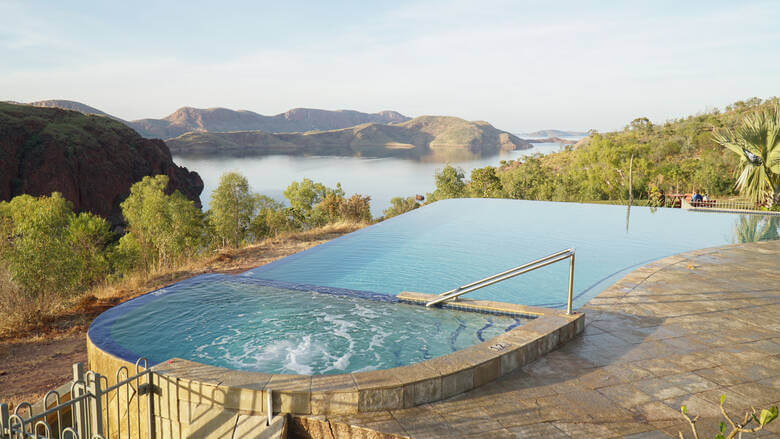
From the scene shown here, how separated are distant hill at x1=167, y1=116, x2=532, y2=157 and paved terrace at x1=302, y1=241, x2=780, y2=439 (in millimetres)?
99675

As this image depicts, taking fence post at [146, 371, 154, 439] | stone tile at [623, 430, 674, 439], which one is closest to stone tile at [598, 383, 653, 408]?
stone tile at [623, 430, 674, 439]

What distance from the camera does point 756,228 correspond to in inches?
403

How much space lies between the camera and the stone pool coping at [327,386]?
119 inches

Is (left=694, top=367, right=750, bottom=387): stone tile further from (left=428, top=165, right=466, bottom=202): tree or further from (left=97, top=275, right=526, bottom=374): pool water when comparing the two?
(left=428, top=165, right=466, bottom=202): tree

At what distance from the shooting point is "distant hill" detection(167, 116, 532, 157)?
100500 mm

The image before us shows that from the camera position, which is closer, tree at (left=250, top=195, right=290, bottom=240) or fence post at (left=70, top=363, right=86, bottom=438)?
fence post at (left=70, top=363, right=86, bottom=438)

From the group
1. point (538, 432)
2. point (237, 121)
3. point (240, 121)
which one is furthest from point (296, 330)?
point (237, 121)

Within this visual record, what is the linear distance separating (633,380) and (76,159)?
2297 inches

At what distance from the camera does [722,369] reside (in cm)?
364

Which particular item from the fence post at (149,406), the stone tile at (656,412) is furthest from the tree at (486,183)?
the fence post at (149,406)

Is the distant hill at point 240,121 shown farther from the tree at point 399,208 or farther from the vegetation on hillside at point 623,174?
the vegetation on hillside at point 623,174

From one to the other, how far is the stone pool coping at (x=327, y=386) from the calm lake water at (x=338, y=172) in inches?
1464

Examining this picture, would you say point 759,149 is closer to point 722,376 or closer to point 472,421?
point 722,376

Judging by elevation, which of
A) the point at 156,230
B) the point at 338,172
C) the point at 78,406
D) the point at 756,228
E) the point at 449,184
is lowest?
the point at 156,230
